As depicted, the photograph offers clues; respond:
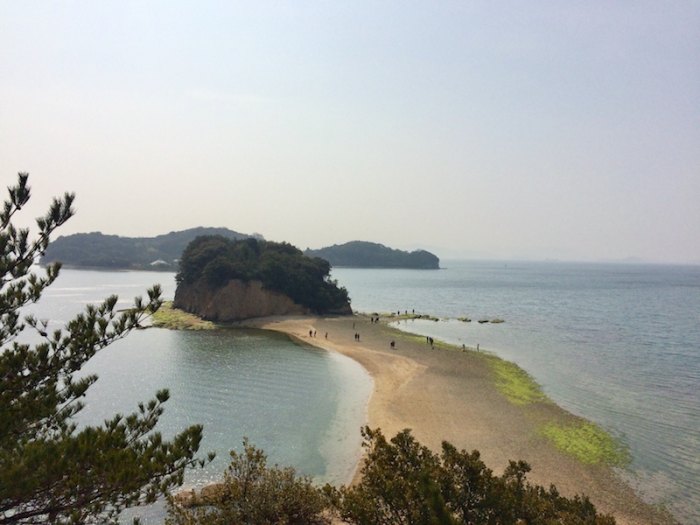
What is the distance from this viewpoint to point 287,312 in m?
75.8

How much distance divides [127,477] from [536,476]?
63.9 feet

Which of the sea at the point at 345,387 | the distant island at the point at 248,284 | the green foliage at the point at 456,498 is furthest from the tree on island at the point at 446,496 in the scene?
the distant island at the point at 248,284

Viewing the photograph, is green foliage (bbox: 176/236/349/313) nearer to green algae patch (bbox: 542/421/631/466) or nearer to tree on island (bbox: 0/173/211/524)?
green algae patch (bbox: 542/421/631/466)

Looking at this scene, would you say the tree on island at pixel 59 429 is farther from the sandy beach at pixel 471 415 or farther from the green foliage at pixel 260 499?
the sandy beach at pixel 471 415

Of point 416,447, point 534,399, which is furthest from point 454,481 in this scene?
point 534,399

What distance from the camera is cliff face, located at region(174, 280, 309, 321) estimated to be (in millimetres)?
71375

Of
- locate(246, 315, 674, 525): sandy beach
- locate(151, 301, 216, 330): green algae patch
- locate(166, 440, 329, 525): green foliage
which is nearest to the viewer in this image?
locate(166, 440, 329, 525): green foliage

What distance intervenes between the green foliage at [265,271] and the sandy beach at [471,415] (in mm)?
24386

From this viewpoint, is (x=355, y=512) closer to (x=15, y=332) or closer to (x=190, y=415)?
(x=15, y=332)

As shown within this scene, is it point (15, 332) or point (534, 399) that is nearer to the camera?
point (15, 332)

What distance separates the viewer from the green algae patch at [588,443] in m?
23.2

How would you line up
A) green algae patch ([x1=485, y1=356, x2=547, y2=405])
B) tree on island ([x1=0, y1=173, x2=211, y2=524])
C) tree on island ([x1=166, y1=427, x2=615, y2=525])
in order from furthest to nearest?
1. green algae patch ([x1=485, y1=356, x2=547, y2=405])
2. tree on island ([x1=166, y1=427, x2=615, y2=525])
3. tree on island ([x1=0, y1=173, x2=211, y2=524])

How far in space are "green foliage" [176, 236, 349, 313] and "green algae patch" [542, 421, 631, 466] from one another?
54863 millimetres

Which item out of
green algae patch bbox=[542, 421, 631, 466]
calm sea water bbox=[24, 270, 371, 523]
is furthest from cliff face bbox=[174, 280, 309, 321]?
green algae patch bbox=[542, 421, 631, 466]
